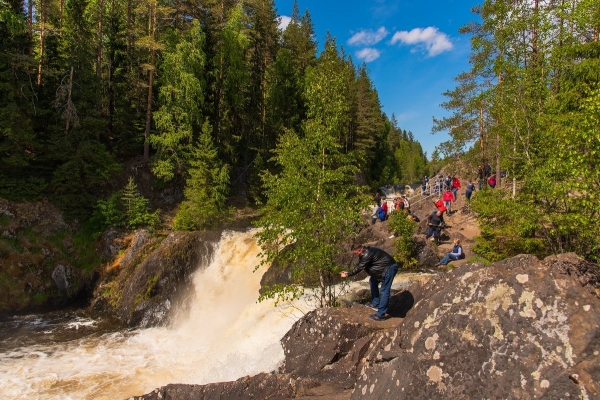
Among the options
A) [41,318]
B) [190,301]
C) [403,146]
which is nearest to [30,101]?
[41,318]

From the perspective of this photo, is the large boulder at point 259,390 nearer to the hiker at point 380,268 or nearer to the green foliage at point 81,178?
the hiker at point 380,268

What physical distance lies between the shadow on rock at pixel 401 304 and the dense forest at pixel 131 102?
11883mm

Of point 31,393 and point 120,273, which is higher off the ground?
point 120,273

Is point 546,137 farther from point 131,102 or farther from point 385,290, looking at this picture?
point 131,102

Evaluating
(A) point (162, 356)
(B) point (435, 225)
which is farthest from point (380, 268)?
(B) point (435, 225)

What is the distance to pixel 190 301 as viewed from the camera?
1719 centimetres

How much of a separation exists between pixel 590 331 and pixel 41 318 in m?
21.5

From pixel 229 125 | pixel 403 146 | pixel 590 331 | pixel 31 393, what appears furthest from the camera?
pixel 403 146

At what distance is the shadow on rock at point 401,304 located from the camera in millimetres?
8516

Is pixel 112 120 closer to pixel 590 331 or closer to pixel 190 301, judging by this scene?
pixel 190 301

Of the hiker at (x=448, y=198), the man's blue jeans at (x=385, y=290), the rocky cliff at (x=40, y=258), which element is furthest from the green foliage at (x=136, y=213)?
the hiker at (x=448, y=198)

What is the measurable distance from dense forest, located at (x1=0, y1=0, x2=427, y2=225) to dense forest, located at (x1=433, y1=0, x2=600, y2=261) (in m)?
8.37

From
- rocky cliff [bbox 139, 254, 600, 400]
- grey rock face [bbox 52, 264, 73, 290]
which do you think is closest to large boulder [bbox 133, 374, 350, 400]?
rocky cliff [bbox 139, 254, 600, 400]

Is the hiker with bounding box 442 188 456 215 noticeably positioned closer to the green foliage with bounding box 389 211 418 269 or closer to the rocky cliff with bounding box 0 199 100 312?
the green foliage with bounding box 389 211 418 269
